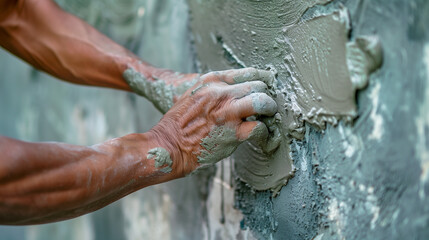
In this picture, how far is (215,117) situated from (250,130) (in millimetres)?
114

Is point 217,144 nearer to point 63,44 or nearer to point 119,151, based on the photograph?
point 119,151

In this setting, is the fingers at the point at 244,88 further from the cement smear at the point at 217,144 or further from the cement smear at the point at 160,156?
the cement smear at the point at 160,156

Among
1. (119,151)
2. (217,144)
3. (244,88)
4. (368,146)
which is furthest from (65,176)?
(368,146)

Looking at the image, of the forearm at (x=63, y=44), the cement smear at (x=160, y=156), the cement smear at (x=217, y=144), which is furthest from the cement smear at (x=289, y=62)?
the forearm at (x=63, y=44)

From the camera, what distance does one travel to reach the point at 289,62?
4.05 ft

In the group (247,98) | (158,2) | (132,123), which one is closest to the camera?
(247,98)

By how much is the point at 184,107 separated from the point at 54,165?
1.41 ft

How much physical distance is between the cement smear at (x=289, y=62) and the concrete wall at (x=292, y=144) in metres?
0.01

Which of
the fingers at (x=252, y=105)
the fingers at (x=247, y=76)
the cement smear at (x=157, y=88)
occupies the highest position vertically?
the cement smear at (x=157, y=88)

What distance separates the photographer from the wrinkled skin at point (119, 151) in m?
1.05

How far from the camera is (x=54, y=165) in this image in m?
1.10

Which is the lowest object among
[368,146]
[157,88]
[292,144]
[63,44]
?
[368,146]

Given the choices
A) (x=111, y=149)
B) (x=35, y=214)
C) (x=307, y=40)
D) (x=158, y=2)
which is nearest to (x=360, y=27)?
(x=307, y=40)

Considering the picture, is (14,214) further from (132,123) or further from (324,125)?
(132,123)
